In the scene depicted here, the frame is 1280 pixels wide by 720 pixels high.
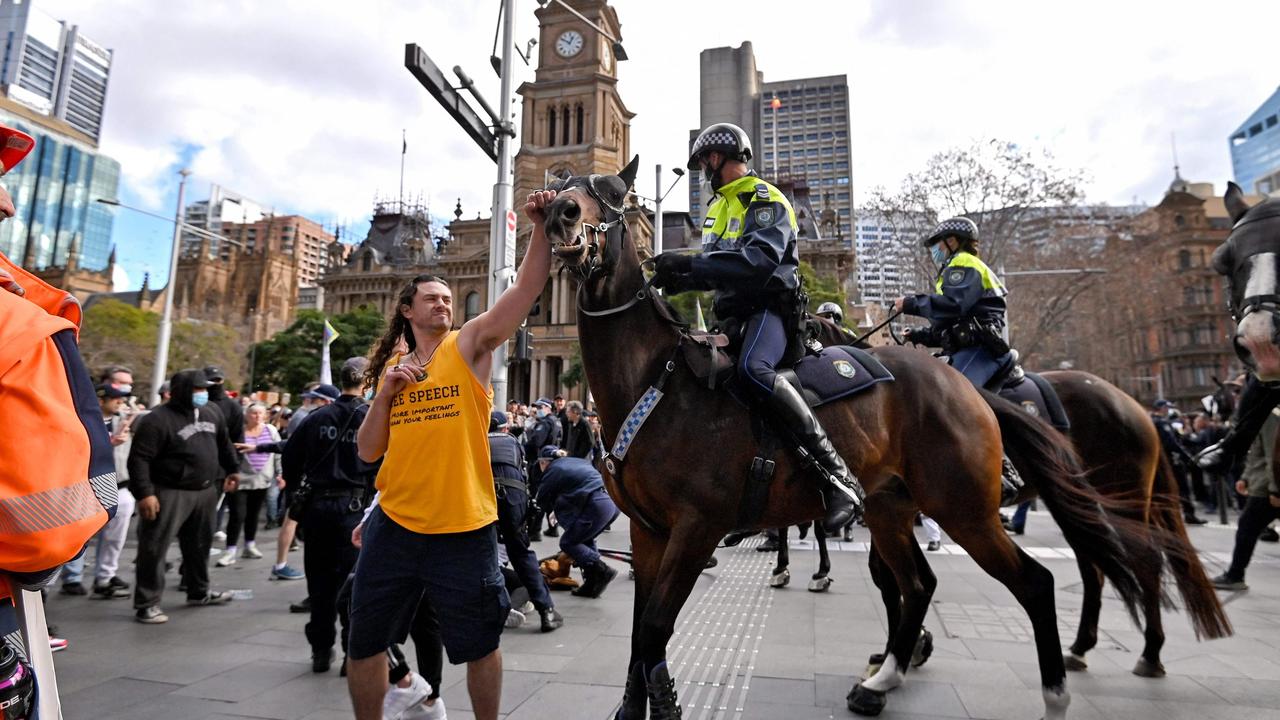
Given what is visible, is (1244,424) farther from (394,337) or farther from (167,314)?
(167,314)

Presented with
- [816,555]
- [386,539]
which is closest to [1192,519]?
[816,555]

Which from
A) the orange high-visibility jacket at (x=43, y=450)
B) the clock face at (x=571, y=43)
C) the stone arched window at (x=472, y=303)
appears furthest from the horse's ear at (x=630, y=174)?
the clock face at (x=571, y=43)

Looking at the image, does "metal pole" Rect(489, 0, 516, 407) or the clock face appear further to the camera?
the clock face

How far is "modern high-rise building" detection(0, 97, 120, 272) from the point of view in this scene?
90188 mm

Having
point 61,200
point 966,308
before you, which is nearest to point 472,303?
point 966,308

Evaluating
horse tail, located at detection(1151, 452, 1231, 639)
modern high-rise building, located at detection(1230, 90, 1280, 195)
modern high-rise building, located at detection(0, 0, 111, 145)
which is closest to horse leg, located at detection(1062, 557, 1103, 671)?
horse tail, located at detection(1151, 452, 1231, 639)

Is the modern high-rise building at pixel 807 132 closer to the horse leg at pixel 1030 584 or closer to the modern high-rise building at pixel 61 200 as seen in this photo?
the modern high-rise building at pixel 61 200

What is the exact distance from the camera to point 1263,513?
662cm

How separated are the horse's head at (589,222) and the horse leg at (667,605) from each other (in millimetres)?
1281

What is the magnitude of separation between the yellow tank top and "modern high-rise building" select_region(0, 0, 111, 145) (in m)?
137

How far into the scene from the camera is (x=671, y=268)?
335cm

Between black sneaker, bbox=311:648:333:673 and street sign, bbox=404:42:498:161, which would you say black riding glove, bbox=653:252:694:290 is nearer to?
black sneaker, bbox=311:648:333:673

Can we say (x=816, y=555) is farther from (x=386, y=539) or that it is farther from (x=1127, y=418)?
(x=386, y=539)

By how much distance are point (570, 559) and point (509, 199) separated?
689 cm
